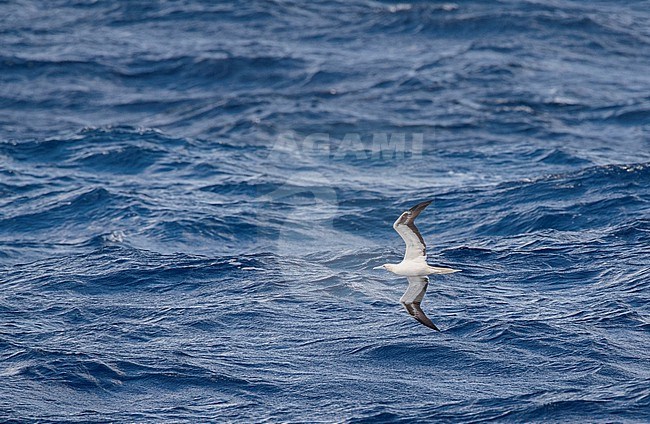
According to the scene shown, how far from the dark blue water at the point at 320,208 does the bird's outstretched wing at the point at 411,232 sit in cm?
280

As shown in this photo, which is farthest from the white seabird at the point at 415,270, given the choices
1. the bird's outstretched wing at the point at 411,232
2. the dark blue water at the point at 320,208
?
the dark blue water at the point at 320,208

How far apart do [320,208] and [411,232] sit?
12757 millimetres

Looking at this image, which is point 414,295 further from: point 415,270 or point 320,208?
point 320,208

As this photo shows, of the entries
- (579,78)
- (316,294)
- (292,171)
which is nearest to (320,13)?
(579,78)

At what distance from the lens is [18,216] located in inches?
1340

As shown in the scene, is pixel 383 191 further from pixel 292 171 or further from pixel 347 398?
pixel 347 398

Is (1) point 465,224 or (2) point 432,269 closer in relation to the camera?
(2) point 432,269

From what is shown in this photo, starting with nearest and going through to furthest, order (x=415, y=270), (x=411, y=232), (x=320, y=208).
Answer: (x=411, y=232) < (x=415, y=270) < (x=320, y=208)

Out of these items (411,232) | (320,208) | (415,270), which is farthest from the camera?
(320,208)

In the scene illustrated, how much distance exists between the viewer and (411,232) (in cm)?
2147

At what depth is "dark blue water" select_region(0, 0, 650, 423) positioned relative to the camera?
2269 centimetres

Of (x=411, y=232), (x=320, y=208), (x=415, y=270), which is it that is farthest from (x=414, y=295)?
(x=320, y=208)

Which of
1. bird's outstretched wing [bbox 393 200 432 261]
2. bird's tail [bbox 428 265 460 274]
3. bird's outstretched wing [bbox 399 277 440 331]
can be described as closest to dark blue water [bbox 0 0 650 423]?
bird's outstretched wing [bbox 399 277 440 331]

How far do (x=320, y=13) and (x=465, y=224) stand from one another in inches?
1120
